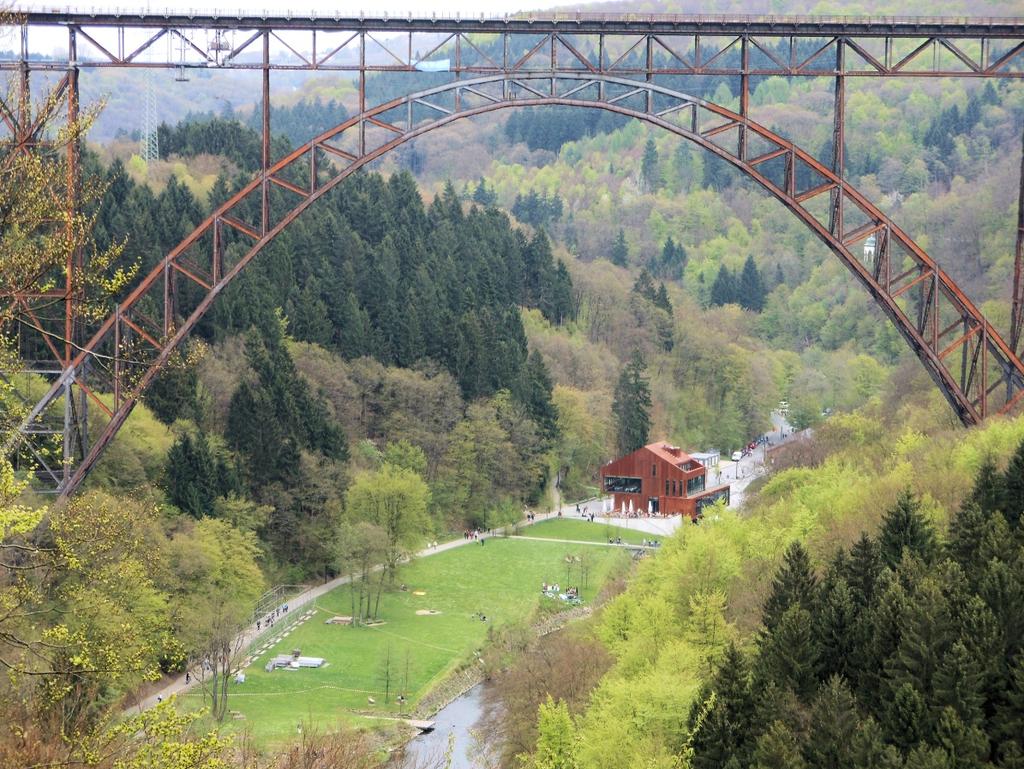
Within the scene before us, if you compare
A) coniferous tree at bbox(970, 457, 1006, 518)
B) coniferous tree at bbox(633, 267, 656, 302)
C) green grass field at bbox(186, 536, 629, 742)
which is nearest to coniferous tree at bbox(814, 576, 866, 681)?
coniferous tree at bbox(970, 457, 1006, 518)

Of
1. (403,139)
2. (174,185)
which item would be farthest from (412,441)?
(403,139)

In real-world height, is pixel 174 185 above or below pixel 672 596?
above

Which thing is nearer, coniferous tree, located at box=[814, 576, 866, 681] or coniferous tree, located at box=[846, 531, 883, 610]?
coniferous tree, located at box=[814, 576, 866, 681]

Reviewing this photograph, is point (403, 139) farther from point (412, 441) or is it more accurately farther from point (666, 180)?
point (666, 180)

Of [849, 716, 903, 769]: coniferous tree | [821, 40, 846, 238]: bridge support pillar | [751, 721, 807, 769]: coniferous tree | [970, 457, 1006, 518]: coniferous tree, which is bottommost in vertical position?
[751, 721, 807, 769]: coniferous tree

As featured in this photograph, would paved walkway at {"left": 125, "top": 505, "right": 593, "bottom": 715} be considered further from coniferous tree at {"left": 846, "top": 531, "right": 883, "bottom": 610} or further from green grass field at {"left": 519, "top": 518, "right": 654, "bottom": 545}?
coniferous tree at {"left": 846, "top": 531, "right": 883, "bottom": 610}

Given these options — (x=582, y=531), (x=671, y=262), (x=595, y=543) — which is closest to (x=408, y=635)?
(x=595, y=543)

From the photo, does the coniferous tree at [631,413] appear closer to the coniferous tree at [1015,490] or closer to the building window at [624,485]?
the building window at [624,485]

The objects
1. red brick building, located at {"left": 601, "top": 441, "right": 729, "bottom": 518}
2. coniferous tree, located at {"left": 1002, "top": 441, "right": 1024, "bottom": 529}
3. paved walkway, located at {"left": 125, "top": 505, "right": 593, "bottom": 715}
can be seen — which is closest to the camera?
coniferous tree, located at {"left": 1002, "top": 441, "right": 1024, "bottom": 529}
